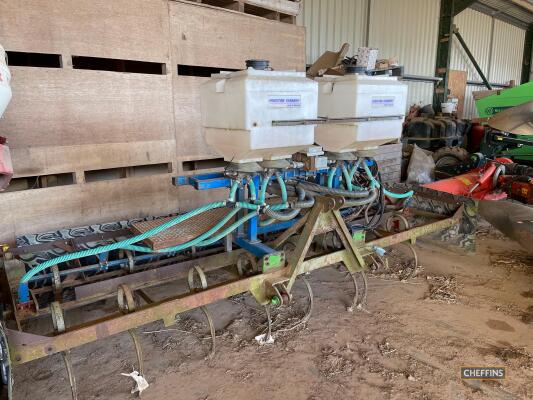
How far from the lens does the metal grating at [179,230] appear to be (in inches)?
91.3

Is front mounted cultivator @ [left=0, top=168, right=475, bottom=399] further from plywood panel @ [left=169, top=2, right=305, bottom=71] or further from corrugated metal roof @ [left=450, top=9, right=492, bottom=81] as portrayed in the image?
corrugated metal roof @ [left=450, top=9, right=492, bottom=81]

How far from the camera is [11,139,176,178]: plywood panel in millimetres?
2777

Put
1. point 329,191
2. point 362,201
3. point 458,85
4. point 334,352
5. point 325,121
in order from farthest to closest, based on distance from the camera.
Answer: point 458,85 < point 362,201 < point 329,191 < point 325,121 < point 334,352

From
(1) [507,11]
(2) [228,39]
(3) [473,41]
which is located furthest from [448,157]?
(1) [507,11]

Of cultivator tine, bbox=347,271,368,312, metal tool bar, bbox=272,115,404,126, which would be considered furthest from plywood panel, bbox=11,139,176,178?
cultivator tine, bbox=347,271,368,312

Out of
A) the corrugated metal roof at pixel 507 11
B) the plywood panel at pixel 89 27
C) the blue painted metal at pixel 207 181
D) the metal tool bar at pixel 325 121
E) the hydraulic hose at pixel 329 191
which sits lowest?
the hydraulic hose at pixel 329 191

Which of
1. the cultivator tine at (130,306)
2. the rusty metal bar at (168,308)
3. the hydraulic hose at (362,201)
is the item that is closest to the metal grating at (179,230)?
the rusty metal bar at (168,308)

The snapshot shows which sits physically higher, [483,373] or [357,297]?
[357,297]

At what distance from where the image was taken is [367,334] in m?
2.48

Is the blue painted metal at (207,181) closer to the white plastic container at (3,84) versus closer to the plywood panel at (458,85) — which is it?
the white plastic container at (3,84)

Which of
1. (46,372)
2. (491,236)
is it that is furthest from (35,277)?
(491,236)

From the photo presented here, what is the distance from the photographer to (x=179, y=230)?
2.50 m

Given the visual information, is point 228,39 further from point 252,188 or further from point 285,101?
point 252,188

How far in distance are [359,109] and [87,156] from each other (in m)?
1.99
